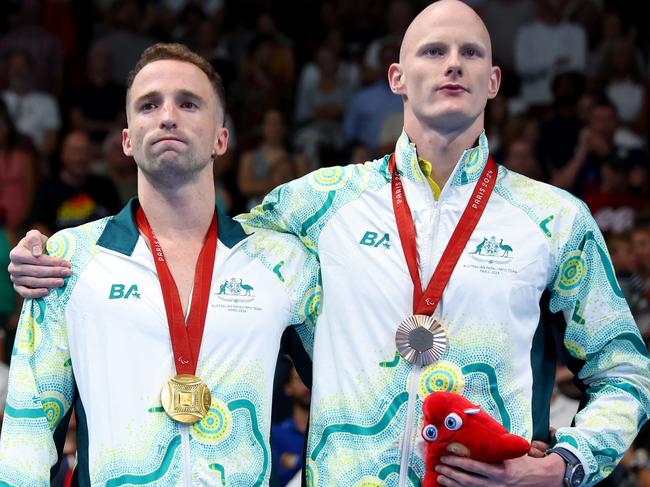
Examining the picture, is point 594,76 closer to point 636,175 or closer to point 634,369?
point 636,175

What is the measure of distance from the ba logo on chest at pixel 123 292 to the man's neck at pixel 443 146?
3.59ft

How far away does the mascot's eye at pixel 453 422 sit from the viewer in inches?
154

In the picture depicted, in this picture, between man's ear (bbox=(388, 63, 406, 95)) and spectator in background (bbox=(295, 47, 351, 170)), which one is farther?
spectator in background (bbox=(295, 47, 351, 170))

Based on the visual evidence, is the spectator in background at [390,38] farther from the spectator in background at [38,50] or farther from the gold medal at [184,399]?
the gold medal at [184,399]

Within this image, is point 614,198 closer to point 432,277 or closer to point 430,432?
point 432,277

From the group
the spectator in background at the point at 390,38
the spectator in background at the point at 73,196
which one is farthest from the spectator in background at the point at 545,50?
the spectator in background at the point at 73,196

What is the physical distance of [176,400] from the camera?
13.3ft

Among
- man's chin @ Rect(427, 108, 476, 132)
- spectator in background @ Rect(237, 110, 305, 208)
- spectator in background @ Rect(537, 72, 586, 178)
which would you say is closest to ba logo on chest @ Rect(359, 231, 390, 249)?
man's chin @ Rect(427, 108, 476, 132)

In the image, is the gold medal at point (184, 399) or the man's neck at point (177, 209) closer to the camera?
the gold medal at point (184, 399)

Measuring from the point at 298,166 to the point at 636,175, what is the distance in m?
2.56

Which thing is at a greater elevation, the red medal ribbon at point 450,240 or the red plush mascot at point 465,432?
the red medal ribbon at point 450,240

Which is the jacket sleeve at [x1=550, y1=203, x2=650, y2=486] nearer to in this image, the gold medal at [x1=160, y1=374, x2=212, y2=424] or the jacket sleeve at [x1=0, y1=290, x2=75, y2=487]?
the gold medal at [x1=160, y1=374, x2=212, y2=424]

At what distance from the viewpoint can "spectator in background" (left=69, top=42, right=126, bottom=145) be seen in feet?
33.3

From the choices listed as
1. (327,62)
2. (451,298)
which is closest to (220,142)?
(451,298)
